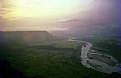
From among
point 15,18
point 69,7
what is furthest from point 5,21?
point 69,7

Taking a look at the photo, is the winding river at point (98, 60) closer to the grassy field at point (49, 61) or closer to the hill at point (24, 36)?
the grassy field at point (49, 61)

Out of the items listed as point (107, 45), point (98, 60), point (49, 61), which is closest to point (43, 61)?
point (49, 61)

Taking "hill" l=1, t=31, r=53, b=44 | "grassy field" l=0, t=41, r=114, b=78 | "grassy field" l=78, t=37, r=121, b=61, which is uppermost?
"hill" l=1, t=31, r=53, b=44

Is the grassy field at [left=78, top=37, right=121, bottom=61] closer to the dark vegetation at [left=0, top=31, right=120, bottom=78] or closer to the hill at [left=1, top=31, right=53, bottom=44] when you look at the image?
the dark vegetation at [left=0, top=31, right=120, bottom=78]

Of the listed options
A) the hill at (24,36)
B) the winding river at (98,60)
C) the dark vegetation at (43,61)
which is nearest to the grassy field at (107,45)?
the winding river at (98,60)

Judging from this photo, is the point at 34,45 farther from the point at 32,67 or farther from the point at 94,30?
the point at 94,30

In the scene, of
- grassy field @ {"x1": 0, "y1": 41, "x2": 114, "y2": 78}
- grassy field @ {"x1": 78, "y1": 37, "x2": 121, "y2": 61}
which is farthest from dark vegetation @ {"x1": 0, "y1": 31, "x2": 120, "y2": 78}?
grassy field @ {"x1": 78, "y1": 37, "x2": 121, "y2": 61}

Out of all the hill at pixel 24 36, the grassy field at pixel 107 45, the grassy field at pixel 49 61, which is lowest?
the grassy field at pixel 49 61

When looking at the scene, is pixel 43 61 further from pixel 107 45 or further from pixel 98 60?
pixel 107 45
